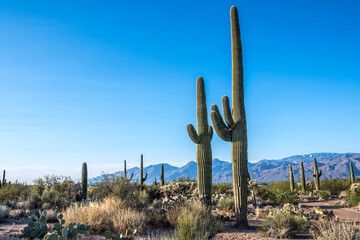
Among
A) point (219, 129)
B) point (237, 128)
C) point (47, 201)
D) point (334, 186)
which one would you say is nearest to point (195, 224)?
point (219, 129)

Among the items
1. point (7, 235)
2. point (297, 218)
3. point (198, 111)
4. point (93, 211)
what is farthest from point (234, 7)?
point (7, 235)

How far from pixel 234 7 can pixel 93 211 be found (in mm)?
9402

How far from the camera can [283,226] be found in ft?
33.5

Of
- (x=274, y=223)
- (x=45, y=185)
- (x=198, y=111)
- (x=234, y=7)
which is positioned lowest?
(x=274, y=223)

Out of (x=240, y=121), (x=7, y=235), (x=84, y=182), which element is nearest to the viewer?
(x=7, y=235)

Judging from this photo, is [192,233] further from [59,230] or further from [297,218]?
[297,218]

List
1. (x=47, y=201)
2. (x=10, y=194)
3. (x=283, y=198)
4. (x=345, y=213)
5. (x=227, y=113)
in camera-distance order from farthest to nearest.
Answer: (x=10, y=194) → (x=47, y=201) → (x=283, y=198) → (x=345, y=213) → (x=227, y=113)

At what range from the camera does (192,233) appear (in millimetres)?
8008

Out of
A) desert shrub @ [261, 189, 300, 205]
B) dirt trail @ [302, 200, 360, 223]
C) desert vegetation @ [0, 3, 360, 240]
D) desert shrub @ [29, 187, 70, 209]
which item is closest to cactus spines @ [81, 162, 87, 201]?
desert shrub @ [29, 187, 70, 209]

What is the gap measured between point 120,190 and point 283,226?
24.1 ft

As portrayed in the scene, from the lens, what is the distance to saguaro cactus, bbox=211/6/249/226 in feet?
37.2

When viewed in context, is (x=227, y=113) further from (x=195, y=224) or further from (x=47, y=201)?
(x=47, y=201)

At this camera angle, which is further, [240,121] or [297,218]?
[240,121]

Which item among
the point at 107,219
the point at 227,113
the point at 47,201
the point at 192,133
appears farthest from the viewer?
the point at 47,201
